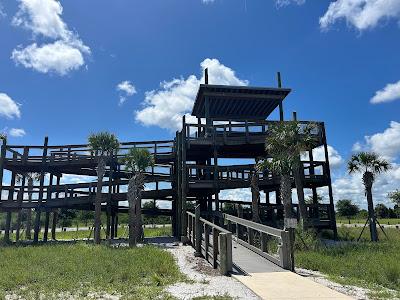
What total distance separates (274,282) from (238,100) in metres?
16.8

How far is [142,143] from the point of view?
2206 cm

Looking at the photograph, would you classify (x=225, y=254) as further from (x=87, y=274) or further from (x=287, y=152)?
(x=287, y=152)

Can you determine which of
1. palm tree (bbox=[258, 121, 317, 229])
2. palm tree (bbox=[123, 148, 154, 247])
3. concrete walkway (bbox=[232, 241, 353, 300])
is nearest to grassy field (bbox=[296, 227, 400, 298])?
concrete walkway (bbox=[232, 241, 353, 300])

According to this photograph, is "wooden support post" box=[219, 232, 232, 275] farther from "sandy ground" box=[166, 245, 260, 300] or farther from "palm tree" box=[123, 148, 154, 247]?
"palm tree" box=[123, 148, 154, 247]

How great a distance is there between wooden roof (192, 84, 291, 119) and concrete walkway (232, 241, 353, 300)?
13474 mm

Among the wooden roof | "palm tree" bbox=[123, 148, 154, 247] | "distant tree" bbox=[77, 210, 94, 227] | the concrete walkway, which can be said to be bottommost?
the concrete walkway

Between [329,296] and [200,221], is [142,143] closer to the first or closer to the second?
[200,221]

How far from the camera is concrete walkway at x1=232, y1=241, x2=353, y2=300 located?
7172 millimetres

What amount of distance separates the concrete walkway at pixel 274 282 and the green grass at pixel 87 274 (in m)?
1.84

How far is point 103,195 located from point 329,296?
17.8 m

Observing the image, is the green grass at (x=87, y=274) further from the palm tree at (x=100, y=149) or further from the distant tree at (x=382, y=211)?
the distant tree at (x=382, y=211)

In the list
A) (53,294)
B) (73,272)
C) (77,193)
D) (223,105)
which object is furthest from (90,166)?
(53,294)

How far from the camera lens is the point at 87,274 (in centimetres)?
952

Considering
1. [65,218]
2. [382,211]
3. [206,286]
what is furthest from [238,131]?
[382,211]
